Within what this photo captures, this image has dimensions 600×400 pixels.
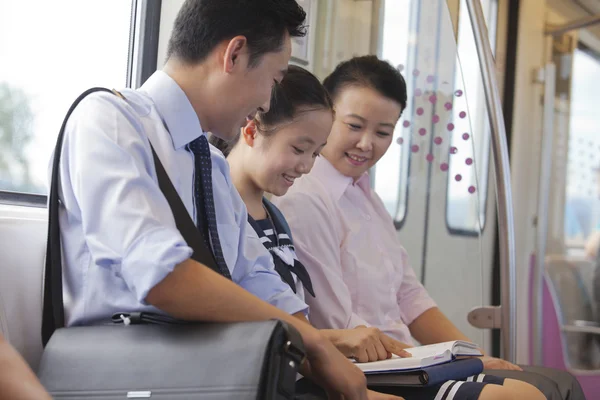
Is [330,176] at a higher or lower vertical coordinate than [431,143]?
lower

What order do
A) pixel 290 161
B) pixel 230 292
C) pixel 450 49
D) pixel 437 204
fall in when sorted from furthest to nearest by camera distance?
pixel 437 204 < pixel 450 49 < pixel 290 161 < pixel 230 292

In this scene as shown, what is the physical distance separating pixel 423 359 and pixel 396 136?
4.95ft

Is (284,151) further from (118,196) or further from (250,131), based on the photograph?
(118,196)

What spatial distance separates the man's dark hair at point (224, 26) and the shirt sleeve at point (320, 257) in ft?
1.99

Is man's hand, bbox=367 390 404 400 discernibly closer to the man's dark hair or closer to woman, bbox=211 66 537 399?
woman, bbox=211 66 537 399

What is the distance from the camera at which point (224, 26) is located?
1.48 metres

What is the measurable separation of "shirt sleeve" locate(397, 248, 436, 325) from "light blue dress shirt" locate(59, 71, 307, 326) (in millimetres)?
899

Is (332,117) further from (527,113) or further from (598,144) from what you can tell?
(598,144)

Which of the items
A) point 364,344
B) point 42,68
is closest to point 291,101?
point 364,344

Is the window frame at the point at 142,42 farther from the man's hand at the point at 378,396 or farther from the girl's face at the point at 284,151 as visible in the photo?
the man's hand at the point at 378,396

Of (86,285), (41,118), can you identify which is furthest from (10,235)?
(41,118)

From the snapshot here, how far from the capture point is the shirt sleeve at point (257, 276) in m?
1.57

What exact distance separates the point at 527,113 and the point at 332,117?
3139 mm

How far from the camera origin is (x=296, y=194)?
6.77ft
